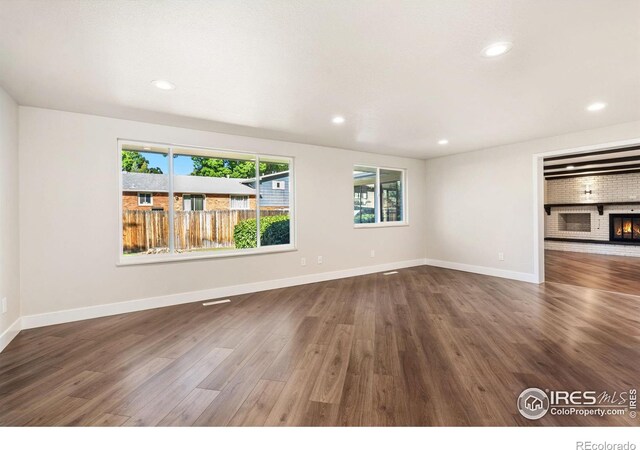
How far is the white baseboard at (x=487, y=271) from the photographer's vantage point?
16.5 ft

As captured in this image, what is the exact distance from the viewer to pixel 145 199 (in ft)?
12.9

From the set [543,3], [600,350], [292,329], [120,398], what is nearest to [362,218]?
[292,329]

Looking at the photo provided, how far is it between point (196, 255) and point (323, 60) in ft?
10.4

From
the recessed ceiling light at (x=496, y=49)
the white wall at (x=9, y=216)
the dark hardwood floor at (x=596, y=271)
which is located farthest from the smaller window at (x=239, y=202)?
the dark hardwood floor at (x=596, y=271)

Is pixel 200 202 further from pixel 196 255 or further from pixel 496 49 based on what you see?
pixel 496 49

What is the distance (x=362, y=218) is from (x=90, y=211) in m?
4.45

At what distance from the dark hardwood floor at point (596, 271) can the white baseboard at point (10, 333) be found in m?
7.51

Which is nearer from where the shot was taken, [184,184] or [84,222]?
[84,222]

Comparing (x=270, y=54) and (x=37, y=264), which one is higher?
(x=270, y=54)

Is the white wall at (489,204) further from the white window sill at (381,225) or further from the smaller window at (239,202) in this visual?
the smaller window at (239,202)

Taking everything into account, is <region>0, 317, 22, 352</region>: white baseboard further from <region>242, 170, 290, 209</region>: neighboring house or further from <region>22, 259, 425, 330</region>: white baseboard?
<region>242, 170, 290, 209</region>: neighboring house

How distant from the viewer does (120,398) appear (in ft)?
6.23

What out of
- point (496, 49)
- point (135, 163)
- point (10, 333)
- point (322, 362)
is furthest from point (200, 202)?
point (496, 49)

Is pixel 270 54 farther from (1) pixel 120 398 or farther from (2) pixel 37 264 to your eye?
(2) pixel 37 264
